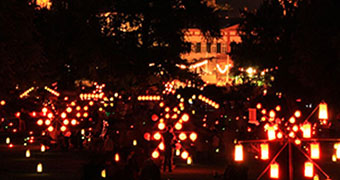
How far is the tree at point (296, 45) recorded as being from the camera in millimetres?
26969

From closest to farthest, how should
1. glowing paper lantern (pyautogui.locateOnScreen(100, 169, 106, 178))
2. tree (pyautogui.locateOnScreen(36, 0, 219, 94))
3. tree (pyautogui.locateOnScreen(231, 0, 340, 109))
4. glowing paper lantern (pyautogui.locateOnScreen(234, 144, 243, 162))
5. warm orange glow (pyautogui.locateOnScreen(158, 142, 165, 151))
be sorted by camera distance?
glowing paper lantern (pyautogui.locateOnScreen(100, 169, 106, 178)) → glowing paper lantern (pyautogui.locateOnScreen(234, 144, 243, 162)) → warm orange glow (pyautogui.locateOnScreen(158, 142, 165, 151)) → tree (pyautogui.locateOnScreen(231, 0, 340, 109)) → tree (pyautogui.locateOnScreen(36, 0, 219, 94))

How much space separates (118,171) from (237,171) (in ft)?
8.73

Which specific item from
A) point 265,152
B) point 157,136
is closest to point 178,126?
point 157,136

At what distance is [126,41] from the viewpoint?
201 ft

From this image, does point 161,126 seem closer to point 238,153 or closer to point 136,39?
point 238,153

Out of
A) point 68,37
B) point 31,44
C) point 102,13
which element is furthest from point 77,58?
point 31,44

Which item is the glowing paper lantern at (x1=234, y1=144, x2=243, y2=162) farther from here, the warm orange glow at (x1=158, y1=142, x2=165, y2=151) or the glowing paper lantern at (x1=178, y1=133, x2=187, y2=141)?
the glowing paper lantern at (x1=178, y1=133, x2=187, y2=141)

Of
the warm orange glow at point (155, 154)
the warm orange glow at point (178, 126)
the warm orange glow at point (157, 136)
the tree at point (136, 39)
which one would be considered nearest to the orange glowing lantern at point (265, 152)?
the warm orange glow at point (155, 154)

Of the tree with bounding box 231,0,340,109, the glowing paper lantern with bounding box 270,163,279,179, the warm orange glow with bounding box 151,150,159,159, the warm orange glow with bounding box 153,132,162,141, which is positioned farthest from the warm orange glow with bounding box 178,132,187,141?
the glowing paper lantern with bounding box 270,163,279,179

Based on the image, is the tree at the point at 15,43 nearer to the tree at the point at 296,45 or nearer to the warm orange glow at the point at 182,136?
the warm orange glow at the point at 182,136

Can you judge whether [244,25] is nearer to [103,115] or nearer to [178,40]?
[178,40]

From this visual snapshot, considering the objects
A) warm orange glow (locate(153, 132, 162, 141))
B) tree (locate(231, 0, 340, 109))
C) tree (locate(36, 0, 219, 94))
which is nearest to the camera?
warm orange glow (locate(153, 132, 162, 141))

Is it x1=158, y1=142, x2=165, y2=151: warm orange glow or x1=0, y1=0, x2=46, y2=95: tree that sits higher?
x1=0, y1=0, x2=46, y2=95: tree

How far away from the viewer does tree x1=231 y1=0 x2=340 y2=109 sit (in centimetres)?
2697
